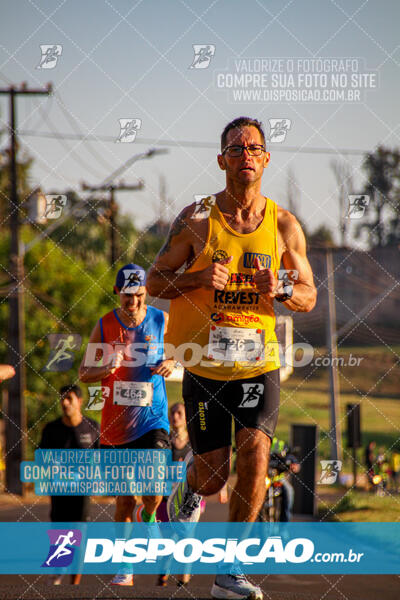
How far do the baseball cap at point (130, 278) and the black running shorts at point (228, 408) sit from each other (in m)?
0.90

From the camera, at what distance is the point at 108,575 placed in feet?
17.0

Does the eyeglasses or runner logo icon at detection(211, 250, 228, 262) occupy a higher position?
the eyeglasses

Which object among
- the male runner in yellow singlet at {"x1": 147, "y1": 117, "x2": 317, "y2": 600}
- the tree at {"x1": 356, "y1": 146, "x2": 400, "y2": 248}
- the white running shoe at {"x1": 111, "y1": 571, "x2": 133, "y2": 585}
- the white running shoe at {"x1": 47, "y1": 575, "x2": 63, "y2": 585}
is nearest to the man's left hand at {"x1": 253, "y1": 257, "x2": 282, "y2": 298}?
the male runner in yellow singlet at {"x1": 147, "y1": 117, "x2": 317, "y2": 600}

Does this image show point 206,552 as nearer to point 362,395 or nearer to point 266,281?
point 266,281

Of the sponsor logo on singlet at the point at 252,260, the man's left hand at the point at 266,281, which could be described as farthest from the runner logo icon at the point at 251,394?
the sponsor logo on singlet at the point at 252,260

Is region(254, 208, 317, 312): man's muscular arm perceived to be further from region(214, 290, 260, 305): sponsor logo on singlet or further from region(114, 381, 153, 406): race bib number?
region(114, 381, 153, 406): race bib number

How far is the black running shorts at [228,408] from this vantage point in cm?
444

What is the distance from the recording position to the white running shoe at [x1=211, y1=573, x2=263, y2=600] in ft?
14.2

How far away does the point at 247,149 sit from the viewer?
15.2ft

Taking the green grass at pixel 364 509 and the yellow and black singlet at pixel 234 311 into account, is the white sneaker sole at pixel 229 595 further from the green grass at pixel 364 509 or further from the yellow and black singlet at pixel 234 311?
the green grass at pixel 364 509

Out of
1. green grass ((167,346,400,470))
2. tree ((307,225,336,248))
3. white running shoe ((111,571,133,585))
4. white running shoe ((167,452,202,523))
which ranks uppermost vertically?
tree ((307,225,336,248))

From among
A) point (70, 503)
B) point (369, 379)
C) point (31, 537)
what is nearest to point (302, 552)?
point (70, 503)

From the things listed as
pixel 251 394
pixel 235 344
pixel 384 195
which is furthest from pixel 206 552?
pixel 384 195

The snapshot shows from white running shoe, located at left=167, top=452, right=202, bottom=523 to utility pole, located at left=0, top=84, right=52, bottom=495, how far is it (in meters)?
7.82
